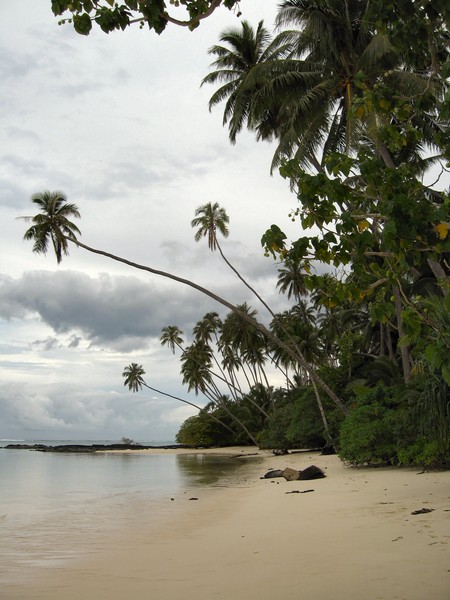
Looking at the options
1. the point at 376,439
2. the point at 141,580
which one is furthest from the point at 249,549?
the point at 376,439

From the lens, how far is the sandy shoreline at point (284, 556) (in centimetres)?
494

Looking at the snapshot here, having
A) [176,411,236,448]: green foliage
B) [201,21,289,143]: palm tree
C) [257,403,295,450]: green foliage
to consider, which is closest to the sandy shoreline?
[201,21,289,143]: palm tree

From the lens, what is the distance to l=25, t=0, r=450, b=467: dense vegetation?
17.3 feet

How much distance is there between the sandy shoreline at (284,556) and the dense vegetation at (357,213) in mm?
1821

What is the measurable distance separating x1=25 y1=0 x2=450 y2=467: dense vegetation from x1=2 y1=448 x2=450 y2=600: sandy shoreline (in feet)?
5.98

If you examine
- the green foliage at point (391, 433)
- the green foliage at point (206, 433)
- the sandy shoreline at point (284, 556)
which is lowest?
the sandy shoreline at point (284, 556)

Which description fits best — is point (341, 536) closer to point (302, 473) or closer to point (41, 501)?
point (302, 473)

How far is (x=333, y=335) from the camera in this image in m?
44.8

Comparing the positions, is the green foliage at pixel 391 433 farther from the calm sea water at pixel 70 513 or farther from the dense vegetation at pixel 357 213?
the calm sea water at pixel 70 513

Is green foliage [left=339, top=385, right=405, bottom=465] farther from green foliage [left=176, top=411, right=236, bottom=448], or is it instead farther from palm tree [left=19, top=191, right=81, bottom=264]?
green foliage [left=176, top=411, right=236, bottom=448]

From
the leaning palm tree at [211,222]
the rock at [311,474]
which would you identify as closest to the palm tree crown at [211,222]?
the leaning palm tree at [211,222]

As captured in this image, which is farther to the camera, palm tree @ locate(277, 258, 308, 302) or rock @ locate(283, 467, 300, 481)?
palm tree @ locate(277, 258, 308, 302)

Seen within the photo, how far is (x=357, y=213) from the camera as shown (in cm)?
643

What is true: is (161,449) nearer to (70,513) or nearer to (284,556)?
(70,513)
